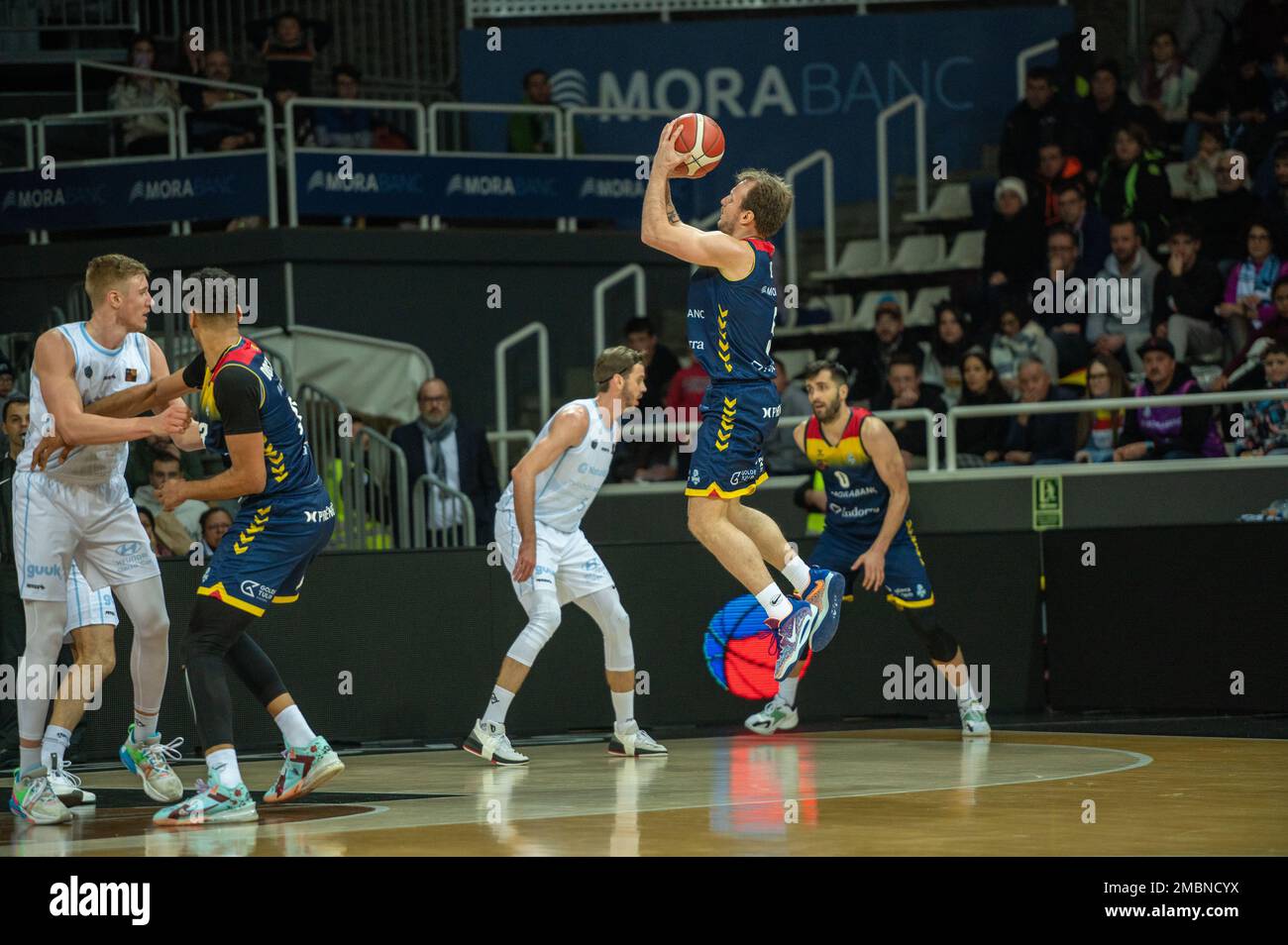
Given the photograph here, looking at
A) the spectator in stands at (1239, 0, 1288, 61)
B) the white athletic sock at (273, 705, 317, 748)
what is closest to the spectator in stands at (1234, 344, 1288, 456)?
the spectator in stands at (1239, 0, 1288, 61)

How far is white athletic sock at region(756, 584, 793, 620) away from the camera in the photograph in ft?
32.2

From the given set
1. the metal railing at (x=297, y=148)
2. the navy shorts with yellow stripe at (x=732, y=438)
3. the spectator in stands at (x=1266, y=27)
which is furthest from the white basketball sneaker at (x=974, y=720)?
the spectator in stands at (x=1266, y=27)

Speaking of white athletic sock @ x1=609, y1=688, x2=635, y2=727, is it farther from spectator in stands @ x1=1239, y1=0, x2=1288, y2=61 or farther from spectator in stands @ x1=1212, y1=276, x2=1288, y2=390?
spectator in stands @ x1=1239, y1=0, x2=1288, y2=61

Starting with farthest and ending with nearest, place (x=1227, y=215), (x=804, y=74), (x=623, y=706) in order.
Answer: (x=804, y=74) → (x=1227, y=215) → (x=623, y=706)

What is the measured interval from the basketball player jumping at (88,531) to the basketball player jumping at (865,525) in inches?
175

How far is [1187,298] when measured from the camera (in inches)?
627

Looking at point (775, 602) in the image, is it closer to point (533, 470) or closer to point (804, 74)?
point (533, 470)

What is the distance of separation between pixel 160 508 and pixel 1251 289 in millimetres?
8543

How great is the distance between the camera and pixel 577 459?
37.6 ft

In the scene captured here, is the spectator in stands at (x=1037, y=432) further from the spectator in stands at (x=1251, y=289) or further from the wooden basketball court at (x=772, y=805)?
the wooden basketball court at (x=772, y=805)

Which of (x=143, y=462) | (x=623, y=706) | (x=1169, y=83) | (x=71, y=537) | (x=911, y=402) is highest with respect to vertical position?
(x=1169, y=83)

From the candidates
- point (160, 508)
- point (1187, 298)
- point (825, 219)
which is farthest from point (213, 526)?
point (825, 219)

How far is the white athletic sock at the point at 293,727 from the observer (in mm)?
8656
